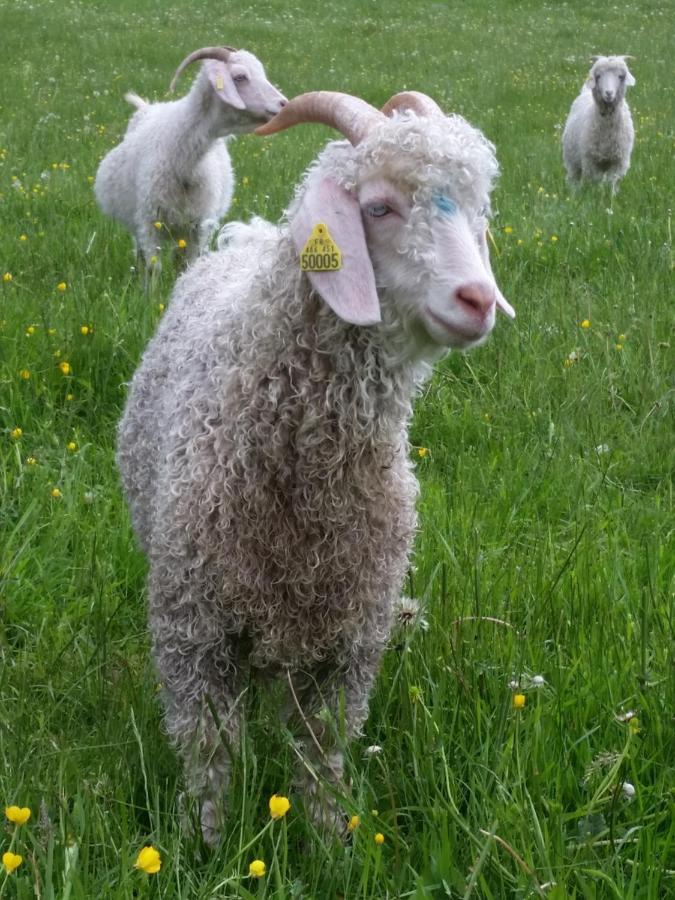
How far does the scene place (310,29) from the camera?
1878cm

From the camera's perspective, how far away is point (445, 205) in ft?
7.09

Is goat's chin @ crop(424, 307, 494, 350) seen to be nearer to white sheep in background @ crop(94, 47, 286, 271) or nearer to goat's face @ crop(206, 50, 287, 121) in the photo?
white sheep in background @ crop(94, 47, 286, 271)

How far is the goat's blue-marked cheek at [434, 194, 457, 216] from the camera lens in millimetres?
2154

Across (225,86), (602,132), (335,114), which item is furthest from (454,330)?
(602,132)

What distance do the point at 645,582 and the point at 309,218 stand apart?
4.64 feet

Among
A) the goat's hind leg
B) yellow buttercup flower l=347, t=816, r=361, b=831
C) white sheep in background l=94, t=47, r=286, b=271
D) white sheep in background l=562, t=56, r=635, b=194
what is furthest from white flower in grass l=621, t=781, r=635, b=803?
white sheep in background l=562, t=56, r=635, b=194

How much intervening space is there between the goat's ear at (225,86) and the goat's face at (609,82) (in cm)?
417

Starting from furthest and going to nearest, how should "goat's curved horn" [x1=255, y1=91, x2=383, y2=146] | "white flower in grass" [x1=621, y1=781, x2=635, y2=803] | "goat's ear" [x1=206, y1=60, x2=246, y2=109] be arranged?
"goat's ear" [x1=206, y1=60, x2=246, y2=109]
"goat's curved horn" [x1=255, y1=91, x2=383, y2=146]
"white flower in grass" [x1=621, y1=781, x2=635, y2=803]

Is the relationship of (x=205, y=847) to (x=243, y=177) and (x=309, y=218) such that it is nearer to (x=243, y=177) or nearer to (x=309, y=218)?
(x=309, y=218)

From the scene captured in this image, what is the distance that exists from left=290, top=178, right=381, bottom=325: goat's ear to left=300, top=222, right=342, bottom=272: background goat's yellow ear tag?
0.01m

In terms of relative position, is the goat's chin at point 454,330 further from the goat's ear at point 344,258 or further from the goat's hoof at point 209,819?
the goat's hoof at point 209,819

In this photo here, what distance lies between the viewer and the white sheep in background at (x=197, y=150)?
A: 6180 millimetres

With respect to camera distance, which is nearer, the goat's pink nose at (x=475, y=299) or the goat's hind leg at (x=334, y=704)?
the goat's pink nose at (x=475, y=299)

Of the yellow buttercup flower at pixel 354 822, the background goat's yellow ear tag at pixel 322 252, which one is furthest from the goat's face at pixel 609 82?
the yellow buttercup flower at pixel 354 822
